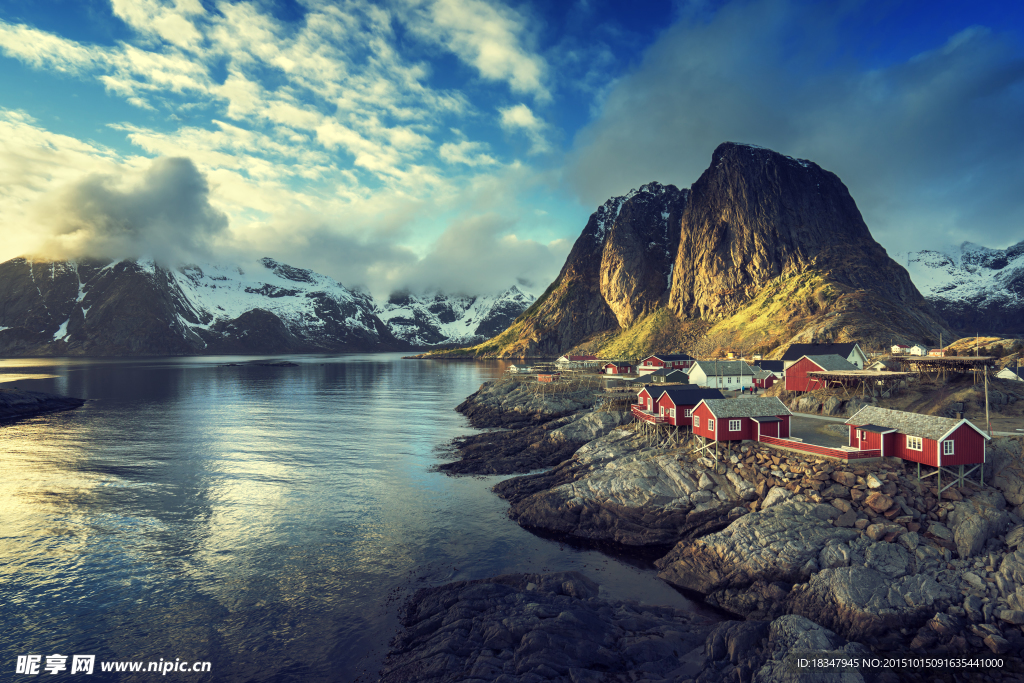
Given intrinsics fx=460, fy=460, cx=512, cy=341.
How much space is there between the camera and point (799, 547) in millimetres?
26766

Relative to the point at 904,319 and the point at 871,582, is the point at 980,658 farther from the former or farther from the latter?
the point at 904,319

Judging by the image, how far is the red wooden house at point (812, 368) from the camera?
62.4 metres

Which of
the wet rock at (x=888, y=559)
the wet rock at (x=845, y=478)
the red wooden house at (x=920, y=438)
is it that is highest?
the red wooden house at (x=920, y=438)

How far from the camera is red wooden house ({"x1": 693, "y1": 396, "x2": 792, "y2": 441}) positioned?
1571 inches

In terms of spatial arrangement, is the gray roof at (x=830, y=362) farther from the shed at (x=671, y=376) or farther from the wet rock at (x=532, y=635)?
the wet rock at (x=532, y=635)

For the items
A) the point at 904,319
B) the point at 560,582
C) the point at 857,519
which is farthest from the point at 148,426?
the point at 904,319

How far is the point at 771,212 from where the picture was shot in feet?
639

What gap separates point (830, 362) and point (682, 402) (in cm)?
3117

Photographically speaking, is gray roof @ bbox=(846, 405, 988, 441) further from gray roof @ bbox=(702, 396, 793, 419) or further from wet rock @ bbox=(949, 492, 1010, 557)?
gray roof @ bbox=(702, 396, 793, 419)

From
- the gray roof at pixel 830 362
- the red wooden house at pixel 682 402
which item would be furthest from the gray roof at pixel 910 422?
the gray roof at pixel 830 362

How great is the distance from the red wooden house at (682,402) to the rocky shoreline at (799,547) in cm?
512

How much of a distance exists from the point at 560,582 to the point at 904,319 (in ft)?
499

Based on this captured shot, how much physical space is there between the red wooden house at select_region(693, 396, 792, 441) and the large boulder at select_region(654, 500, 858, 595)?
9906 millimetres

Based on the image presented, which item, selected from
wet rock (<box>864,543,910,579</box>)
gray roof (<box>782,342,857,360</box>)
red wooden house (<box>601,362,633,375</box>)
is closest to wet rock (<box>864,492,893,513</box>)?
wet rock (<box>864,543,910,579</box>)
